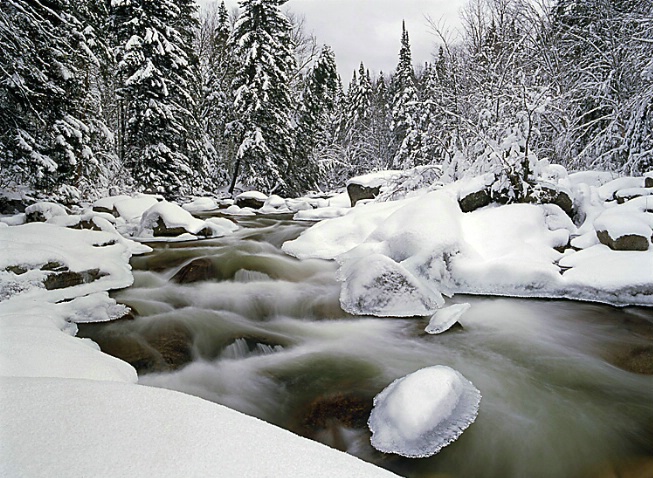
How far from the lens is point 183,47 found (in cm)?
1573

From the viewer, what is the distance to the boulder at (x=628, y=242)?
4.16 metres

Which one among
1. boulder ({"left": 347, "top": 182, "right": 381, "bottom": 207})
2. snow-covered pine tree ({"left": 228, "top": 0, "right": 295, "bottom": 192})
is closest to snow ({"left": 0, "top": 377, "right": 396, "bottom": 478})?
boulder ({"left": 347, "top": 182, "right": 381, "bottom": 207})

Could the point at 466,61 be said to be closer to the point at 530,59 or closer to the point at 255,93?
the point at 530,59

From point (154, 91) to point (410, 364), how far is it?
15004 mm

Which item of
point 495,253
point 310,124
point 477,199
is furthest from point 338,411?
point 310,124

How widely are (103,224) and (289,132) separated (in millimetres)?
13054

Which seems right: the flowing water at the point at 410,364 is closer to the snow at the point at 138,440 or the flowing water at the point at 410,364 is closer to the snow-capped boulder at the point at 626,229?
the snow-capped boulder at the point at 626,229

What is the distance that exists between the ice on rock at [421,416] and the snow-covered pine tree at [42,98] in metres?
8.07

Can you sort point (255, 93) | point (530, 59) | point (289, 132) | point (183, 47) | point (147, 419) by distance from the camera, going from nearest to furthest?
point (147, 419), point (530, 59), point (183, 47), point (255, 93), point (289, 132)

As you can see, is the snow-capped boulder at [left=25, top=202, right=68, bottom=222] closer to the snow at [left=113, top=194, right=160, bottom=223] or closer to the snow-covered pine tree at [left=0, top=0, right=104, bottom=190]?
the snow-covered pine tree at [left=0, top=0, right=104, bottom=190]

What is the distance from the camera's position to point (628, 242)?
13.9ft

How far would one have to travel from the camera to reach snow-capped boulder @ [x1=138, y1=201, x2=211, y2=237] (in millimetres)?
7766

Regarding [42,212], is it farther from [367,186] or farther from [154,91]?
[154,91]

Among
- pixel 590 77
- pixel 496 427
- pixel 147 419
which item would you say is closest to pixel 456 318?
pixel 496 427
